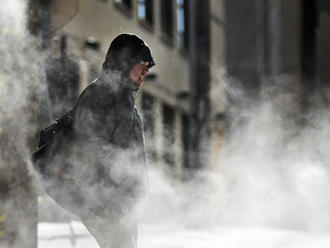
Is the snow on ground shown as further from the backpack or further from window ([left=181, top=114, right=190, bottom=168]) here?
window ([left=181, top=114, right=190, bottom=168])

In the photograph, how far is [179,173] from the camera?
12.8m

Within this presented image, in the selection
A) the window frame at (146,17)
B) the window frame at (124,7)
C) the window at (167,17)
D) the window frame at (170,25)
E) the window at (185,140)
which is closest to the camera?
the window frame at (124,7)

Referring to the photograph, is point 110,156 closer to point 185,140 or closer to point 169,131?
point 185,140

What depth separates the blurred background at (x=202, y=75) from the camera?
20.3 feet

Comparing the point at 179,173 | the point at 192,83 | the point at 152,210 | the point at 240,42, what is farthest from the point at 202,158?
the point at 240,42

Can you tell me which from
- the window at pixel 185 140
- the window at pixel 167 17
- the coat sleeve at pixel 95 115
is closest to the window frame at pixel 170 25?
the window at pixel 167 17

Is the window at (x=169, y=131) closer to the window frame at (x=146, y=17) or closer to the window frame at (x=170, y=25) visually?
the window frame at (x=170, y=25)

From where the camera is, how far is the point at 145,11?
13.9 metres

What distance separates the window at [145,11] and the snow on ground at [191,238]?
6821 millimetres

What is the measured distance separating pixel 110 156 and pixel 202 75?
417 inches

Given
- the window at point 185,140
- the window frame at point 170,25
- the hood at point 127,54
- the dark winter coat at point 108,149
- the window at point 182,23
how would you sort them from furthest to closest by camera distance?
1. the window at point 182,23
2. the window frame at point 170,25
3. the window at point 185,140
4. the hood at point 127,54
5. the dark winter coat at point 108,149

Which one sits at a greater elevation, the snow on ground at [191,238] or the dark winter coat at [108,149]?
the snow on ground at [191,238]

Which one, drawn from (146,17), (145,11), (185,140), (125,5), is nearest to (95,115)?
(125,5)

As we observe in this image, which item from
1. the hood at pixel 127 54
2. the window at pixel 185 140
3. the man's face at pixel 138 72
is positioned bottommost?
the man's face at pixel 138 72
